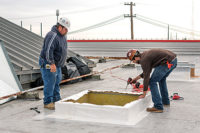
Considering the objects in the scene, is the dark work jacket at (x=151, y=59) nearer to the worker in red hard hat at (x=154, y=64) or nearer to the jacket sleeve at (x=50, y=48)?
the worker in red hard hat at (x=154, y=64)

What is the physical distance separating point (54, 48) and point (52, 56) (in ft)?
Answer: 0.74

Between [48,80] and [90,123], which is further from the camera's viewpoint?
[48,80]

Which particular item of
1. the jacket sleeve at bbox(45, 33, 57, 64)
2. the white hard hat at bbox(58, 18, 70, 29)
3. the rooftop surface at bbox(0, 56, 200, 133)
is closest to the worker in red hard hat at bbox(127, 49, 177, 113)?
the rooftop surface at bbox(0, 56, 200, 133)

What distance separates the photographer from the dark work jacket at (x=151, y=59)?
5.63 metres

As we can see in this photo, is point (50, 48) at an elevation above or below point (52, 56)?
above

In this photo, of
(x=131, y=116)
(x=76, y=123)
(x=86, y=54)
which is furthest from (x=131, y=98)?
(x=86, y=54)

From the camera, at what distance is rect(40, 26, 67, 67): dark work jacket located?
19.7 feet

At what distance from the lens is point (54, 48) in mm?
6180

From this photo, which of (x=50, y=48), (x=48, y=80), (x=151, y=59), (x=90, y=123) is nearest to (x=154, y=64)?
(x=151, y=59)

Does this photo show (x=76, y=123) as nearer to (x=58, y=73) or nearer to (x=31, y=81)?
(x=58, y=73)

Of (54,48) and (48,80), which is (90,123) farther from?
(54,48)

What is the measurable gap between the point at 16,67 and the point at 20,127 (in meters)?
4.20

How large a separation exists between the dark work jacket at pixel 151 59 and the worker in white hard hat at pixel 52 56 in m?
1.85

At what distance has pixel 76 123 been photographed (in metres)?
5.27
